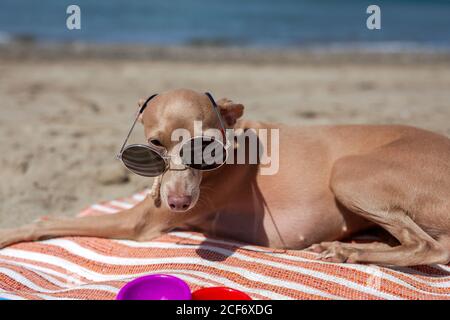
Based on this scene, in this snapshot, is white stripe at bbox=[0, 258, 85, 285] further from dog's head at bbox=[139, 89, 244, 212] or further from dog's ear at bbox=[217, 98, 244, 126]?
dog's ear at bbox=[217, 98, 244, 126]

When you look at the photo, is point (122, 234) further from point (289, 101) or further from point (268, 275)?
point (289, 101)

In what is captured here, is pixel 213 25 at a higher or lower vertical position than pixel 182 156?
higher

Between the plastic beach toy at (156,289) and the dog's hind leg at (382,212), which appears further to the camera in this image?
the dog's hind leg at (382,212)

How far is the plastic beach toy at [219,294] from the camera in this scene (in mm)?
2784

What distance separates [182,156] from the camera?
3.07 meters

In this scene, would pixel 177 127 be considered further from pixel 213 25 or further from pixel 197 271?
pixel 213 25

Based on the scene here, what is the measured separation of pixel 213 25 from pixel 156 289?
19.2 meters

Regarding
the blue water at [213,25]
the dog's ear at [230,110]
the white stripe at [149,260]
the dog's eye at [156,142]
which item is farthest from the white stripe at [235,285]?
the blue water at [213,25]

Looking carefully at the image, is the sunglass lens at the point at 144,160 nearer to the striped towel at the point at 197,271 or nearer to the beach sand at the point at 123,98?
the striped towel at the point at 197,271

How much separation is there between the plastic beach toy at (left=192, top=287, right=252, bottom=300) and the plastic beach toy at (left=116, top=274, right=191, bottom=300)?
73 millimetres

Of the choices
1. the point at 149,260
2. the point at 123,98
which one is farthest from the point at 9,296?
the point at 123,98

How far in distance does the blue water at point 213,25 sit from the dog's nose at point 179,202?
13.7 m

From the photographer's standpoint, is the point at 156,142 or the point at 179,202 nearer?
the point at 179,202

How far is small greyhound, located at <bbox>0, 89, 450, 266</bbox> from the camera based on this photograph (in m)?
3.35
